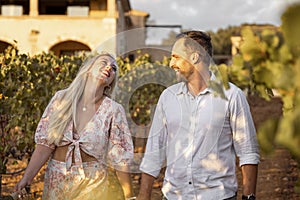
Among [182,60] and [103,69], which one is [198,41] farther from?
[103,69]

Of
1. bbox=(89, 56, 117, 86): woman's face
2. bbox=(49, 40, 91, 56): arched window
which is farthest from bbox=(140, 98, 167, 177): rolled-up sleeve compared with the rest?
bbox=(49, 40, 91, 56): arched window

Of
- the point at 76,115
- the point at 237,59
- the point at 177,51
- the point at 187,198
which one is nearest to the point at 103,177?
the point at 76,115

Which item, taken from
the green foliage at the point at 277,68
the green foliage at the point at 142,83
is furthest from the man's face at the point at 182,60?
the green foliage at the point at 142,83

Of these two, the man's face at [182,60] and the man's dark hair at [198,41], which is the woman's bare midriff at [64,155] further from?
the man's dark hair at [198,41]

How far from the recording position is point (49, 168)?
3754 millimetres

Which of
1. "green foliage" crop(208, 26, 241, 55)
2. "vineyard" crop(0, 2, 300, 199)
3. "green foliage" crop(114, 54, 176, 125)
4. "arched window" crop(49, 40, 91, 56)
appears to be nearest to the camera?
"vineyard" crop(0, 2, 300, 199)

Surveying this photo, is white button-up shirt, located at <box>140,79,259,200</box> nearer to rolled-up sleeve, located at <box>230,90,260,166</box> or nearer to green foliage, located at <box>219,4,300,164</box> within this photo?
rolled-up sleeve, located at <box>230,90,260,166</box>

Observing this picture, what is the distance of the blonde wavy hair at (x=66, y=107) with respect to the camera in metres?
3.70

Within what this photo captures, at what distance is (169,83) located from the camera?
33.2 feet

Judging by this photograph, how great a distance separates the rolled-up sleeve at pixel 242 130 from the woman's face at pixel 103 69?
82cm

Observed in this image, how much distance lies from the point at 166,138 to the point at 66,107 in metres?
0.64

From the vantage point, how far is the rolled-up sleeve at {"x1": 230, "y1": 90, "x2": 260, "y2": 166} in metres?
3.27

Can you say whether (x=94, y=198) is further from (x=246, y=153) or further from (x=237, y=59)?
(x=237, y=59)

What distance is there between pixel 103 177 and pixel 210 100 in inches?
32.4
